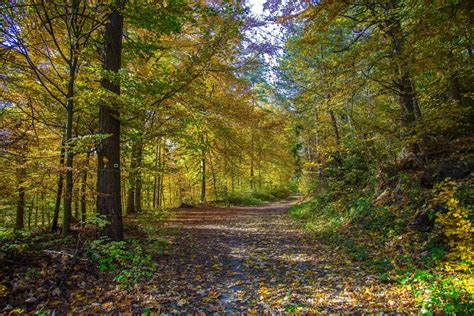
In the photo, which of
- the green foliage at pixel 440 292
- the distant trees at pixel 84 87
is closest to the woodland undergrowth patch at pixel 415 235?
the green foliage at pixel 440 292

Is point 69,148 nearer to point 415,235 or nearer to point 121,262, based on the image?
point 121,262

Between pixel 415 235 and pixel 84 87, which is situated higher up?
pixel 84 87

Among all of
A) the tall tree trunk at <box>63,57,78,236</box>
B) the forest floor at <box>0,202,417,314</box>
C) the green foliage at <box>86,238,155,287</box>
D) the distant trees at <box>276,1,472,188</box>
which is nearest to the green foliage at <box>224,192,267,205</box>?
the distant trees at <box>276,1,472,188</box>

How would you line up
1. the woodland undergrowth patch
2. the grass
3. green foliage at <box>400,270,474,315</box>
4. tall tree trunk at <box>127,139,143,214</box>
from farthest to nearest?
1. tall tree trunk at <box>127,139,143,214</box>
2. the woodland undergrowth patch
3. the grass
4. green foliage at <box>400,270,474,315</box>

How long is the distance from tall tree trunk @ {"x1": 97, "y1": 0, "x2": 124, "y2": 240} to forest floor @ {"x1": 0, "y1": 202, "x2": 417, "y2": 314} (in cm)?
133

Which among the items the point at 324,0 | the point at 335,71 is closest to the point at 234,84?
the point at 335,71

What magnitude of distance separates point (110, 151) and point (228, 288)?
401 centimetres

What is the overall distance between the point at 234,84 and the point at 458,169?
422 inches

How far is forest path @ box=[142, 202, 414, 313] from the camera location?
3848 mm

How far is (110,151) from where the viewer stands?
624 cm

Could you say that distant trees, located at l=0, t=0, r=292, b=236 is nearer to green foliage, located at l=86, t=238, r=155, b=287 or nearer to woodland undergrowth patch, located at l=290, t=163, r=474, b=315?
green foliage, located at l=86, t=238, r=155, b=287

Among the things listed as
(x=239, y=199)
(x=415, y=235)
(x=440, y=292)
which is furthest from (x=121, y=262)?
(x=239, y=199)

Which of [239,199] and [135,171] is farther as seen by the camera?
[239,199]

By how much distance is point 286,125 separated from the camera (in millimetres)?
18203
